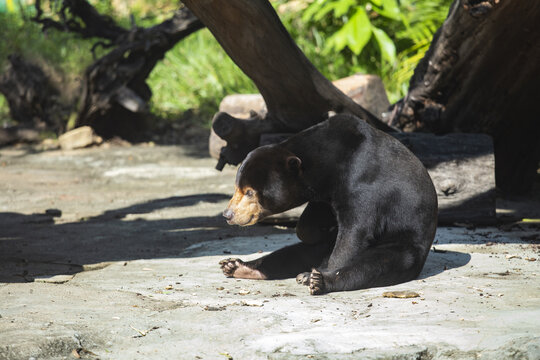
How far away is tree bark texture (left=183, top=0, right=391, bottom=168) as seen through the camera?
4.64m

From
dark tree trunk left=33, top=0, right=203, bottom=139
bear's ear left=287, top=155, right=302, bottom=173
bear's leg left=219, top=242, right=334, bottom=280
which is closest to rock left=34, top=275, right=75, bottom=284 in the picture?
bear's leg left=219, top=242, right=334, bottom=280

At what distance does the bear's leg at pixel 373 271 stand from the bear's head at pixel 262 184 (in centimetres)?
50

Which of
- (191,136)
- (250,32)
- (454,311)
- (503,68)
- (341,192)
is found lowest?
(191,136)

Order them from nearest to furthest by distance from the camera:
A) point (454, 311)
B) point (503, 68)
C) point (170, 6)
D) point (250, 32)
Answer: point (454, 311)
point (250, 32)
point (503, 68)
point (170, 6)

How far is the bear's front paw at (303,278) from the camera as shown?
380cm

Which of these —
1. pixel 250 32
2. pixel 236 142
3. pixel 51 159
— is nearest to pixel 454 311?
pixel 250 32

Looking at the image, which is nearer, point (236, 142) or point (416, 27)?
point (236, 142)

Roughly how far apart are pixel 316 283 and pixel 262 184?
0.68m

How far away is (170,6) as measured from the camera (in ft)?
66.9

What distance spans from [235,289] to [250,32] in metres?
1.85

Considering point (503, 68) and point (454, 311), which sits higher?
point (503, 68)

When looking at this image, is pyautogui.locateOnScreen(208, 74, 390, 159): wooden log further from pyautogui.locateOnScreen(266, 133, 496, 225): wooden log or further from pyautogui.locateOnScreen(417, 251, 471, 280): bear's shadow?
pyautogui.locateOnScreen(417, 251, 471, 280): bear's shadow

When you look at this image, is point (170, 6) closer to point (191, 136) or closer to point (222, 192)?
point (191, 136)

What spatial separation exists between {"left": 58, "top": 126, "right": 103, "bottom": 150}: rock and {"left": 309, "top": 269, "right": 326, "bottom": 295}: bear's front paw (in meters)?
8.59
